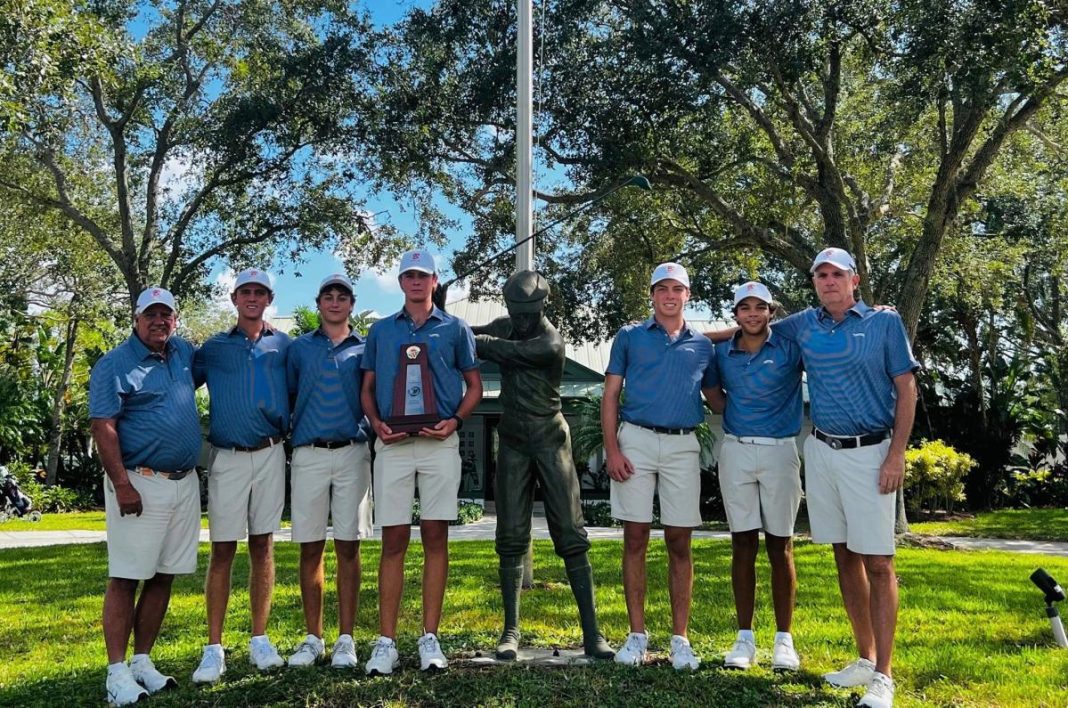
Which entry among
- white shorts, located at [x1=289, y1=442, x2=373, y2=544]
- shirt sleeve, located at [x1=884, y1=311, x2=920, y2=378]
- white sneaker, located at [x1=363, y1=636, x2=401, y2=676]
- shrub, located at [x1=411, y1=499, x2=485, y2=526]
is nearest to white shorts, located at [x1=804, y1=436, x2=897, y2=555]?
shirt sleeve, located at [x1=884, y1=311, x2=920, y2=378]

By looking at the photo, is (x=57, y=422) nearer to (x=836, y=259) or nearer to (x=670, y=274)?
(x=670, y=274)

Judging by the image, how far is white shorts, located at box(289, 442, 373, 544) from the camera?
15.8 ft

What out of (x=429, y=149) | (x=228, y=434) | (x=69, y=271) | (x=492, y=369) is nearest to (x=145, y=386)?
(x=228, y=434)

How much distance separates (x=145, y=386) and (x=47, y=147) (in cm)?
1279

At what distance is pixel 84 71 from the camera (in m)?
10.8

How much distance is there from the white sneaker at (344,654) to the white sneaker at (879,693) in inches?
105

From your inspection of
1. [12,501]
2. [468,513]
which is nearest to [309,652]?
[468,513]

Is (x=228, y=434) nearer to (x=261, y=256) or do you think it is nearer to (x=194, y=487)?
(x=194, y=487)

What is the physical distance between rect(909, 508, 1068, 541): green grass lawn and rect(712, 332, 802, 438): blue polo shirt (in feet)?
36.8

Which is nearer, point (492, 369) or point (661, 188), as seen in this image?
point (661, 188)

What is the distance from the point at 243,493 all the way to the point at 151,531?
0.50 metres

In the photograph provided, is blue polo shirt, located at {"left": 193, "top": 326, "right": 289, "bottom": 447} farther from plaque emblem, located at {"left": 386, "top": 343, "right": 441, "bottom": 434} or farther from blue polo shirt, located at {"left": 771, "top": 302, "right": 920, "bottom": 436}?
blue polo shirt, located at {"left": 771, "top": 302, "right": 920, "bottom": 436}

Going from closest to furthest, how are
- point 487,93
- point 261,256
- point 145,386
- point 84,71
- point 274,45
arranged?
point 145,386 → point 84,71 → point 487,93 → point 274,45 → point 261,256

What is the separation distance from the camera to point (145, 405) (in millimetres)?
4531
